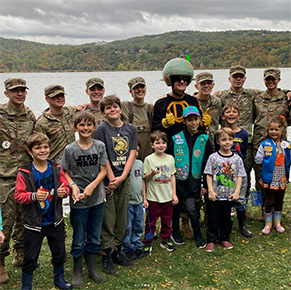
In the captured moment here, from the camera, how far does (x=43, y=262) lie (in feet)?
17.5

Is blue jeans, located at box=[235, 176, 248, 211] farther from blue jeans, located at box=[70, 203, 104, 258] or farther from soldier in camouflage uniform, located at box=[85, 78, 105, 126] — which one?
soldier in camouflage uniform, located at box=[85, 78, 105, 126]

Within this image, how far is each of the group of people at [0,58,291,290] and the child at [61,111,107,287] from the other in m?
0.01

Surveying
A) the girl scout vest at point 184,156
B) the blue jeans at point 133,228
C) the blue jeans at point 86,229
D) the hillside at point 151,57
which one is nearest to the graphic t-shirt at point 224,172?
→ the girl scout vest at point 184,156

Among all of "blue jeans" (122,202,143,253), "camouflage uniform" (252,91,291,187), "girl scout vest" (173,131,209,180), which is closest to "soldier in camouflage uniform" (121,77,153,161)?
"girl scout vest" (173,131,209,180)

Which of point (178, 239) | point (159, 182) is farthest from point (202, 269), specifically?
point (159, 182)

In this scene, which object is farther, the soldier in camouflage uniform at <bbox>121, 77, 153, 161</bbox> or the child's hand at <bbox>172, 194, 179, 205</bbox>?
the soldier in camouflage uniform at <bbox>121, 77, 153, 161</bbox>

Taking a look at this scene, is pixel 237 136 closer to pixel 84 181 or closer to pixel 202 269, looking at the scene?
pixel 202 269

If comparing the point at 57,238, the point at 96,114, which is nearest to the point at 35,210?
the point at 57,238

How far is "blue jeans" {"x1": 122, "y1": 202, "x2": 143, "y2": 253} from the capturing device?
5020mm

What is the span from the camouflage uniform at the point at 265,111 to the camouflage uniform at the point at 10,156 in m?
4.11

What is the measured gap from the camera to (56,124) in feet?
16.5

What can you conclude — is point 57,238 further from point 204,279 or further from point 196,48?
point 196,48

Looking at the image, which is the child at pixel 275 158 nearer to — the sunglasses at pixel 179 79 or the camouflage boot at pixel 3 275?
the sunglasses at pixel 179 79

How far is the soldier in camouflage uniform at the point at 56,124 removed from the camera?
195 inches
